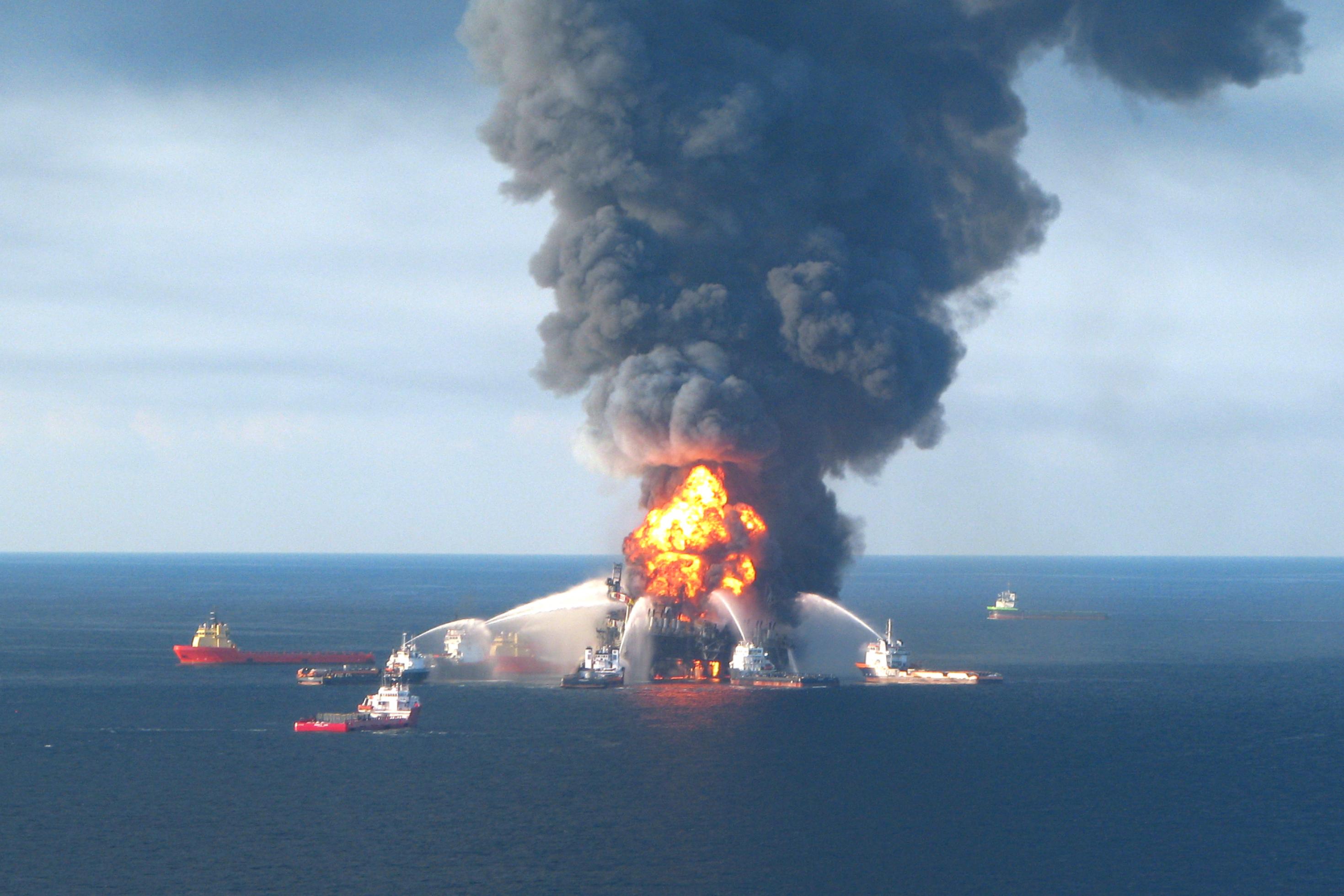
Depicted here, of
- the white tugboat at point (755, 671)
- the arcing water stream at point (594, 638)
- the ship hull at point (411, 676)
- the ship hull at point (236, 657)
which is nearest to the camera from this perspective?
the white tugboat at point (755, 671)

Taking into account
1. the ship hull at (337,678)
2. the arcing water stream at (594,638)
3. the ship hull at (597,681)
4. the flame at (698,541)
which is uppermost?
the flame at (698,541)

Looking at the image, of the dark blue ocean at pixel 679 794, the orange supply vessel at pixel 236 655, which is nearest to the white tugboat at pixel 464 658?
the orange supply vessel at pixel 236 655

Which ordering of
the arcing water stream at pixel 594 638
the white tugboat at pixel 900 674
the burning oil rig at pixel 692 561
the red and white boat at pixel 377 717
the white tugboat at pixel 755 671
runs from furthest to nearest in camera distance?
1. the white tugboat at pixel 900 674
2. the arcing water stream at pixel 594 638
3. the white tugboat at pixel 755 671
4. the burning oil rig at pixel 692 561
5. the red and white boat at pixel 377 717

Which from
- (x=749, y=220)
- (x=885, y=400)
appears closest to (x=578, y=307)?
(x=749, y=220)

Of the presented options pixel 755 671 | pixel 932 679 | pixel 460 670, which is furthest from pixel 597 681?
pixel 932 679

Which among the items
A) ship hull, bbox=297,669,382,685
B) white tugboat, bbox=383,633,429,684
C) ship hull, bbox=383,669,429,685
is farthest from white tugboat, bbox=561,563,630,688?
ship hull, bbox=297,669,382,685

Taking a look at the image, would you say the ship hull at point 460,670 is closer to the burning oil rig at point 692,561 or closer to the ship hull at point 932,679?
the burning oil rig at point 692,561

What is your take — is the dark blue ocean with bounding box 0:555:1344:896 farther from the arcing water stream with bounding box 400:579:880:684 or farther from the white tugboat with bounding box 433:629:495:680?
the white tugboat with bounding box 433:629:495:680
